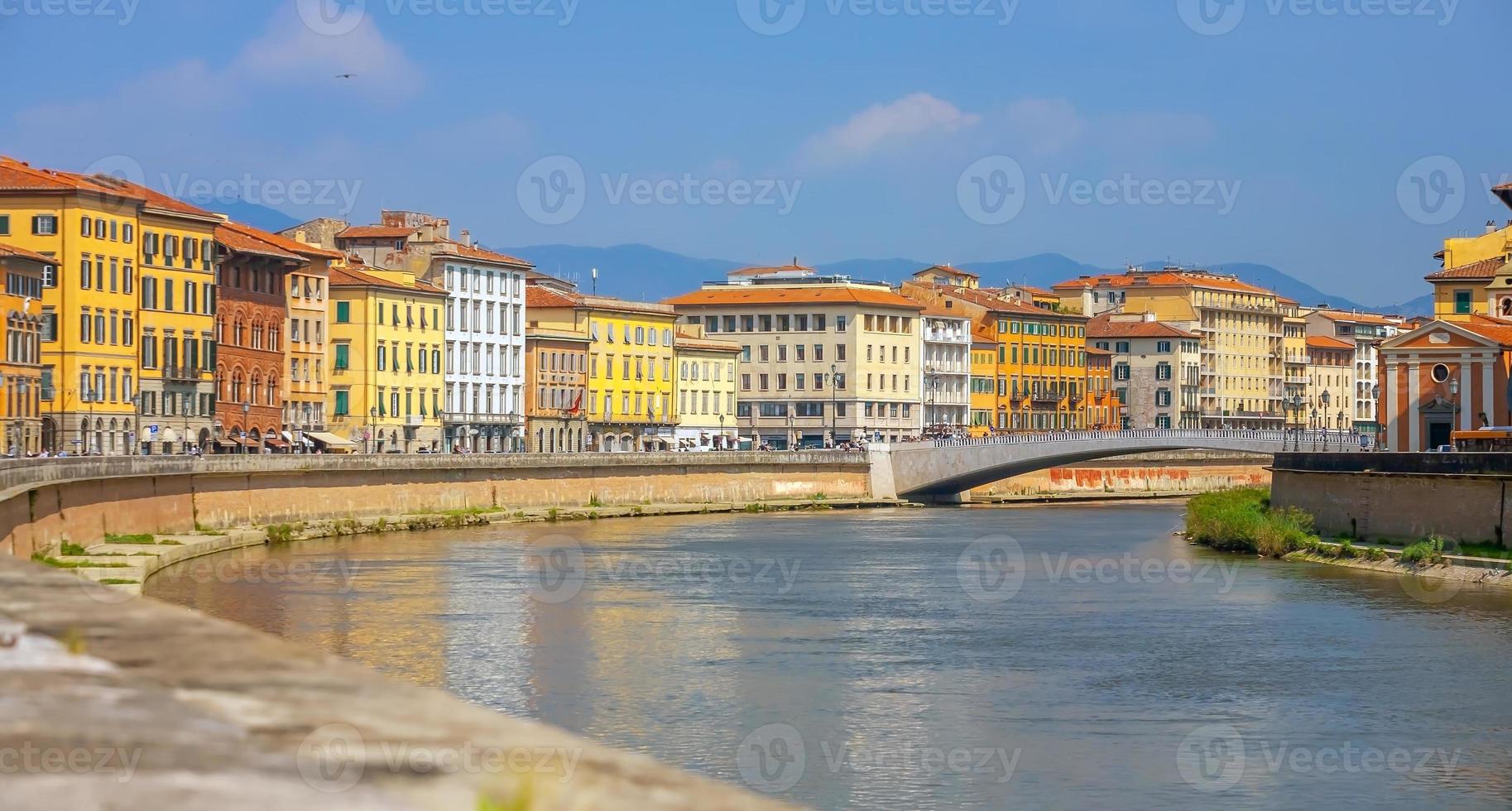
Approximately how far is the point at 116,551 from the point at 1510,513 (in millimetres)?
27455

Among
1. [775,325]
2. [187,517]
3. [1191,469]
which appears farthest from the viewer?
[775,325]

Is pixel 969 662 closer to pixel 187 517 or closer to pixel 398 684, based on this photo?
pixel 398 684

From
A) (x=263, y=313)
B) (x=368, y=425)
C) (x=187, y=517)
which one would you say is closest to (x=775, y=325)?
(x=368, y=425)

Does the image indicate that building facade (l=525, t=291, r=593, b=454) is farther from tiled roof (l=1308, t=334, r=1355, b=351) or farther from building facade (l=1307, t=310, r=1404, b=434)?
building facade (l=1307, t=310, r=1404, b=434)

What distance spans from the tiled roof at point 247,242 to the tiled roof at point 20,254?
1148 centimetres

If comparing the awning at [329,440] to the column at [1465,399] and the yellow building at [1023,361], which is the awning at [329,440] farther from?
the yellow building at [1023,361]

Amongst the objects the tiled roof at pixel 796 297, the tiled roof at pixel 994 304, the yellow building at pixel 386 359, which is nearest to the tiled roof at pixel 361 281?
the yellow building at pixel 386 359

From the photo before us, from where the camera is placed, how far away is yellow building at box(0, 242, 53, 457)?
60.9 m

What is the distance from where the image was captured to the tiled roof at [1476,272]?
74.5m

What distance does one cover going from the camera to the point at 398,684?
361cm

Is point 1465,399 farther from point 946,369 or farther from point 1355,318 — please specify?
point 1355,318

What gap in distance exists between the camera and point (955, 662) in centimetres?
2831

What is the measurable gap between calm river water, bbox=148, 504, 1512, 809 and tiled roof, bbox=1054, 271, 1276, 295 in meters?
105

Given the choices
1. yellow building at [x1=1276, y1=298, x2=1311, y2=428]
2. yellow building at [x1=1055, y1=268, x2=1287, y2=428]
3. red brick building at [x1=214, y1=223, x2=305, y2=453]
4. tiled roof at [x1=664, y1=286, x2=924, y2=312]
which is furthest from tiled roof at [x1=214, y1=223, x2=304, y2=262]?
yellow building at [x1=1276, y1=298, x2=1311, y2=428]
